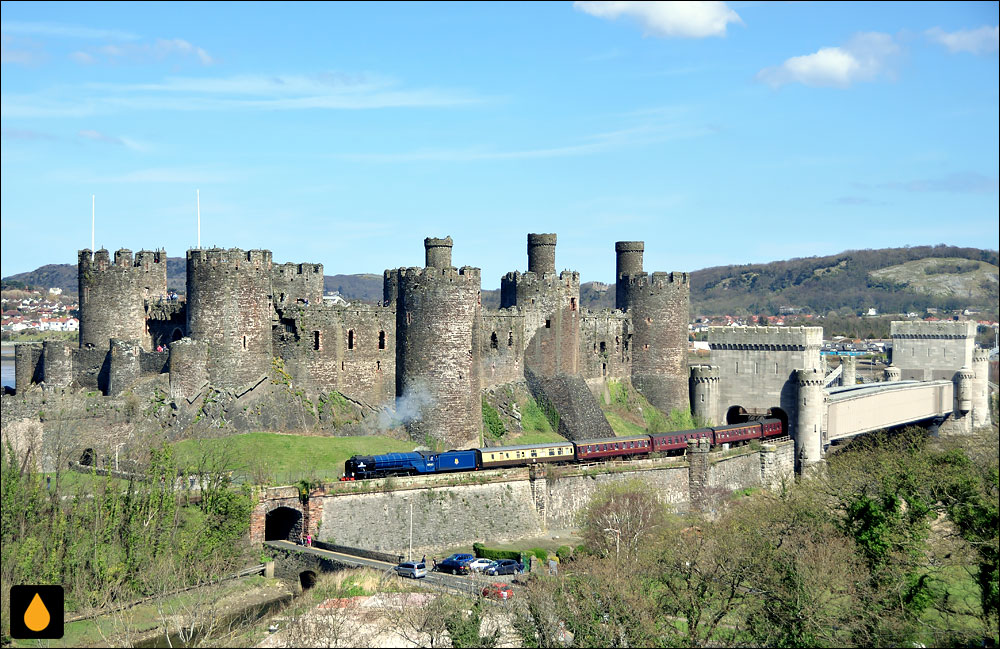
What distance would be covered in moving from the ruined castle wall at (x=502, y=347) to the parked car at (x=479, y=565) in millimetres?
19473

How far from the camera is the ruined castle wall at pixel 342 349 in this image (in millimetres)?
60219

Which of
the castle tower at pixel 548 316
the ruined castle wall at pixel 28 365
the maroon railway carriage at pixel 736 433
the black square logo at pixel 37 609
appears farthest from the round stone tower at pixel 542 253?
the black square logo at pixel 37 609

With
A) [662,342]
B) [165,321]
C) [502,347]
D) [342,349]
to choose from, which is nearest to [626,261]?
[662,342]

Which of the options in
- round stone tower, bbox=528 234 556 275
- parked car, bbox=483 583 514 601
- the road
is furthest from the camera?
round stone tower, bbox=528 234 556 275

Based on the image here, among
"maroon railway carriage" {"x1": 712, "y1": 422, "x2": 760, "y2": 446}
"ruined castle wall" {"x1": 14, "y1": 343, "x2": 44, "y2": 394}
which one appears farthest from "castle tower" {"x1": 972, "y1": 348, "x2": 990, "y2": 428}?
"ruined castle wall" {"x1": 14, "y1": 343, "x2": 44, "y2": 394}

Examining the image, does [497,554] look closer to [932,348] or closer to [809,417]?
[809,417]

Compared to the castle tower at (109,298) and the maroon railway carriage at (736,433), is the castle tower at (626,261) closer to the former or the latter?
the maroon railway carriage at (736,433)

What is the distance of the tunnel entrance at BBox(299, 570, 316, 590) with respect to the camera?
49125mm

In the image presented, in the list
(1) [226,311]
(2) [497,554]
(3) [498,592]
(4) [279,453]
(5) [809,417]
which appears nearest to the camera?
(3) [498,592]

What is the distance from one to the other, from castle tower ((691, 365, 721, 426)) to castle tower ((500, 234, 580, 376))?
12.1m

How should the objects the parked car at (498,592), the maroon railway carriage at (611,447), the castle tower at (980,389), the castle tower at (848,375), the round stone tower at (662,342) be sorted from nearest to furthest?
the parked car at (498,592) < the maroon railway carriage at (611,447) < the round stone tower at (662,342) < the castle tower at (980,389) < the castle tower at (848,375)

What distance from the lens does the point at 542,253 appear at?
7638 cm

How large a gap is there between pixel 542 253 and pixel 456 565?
30.4 metres

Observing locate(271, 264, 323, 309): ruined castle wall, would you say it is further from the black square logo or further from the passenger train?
the black square logo
